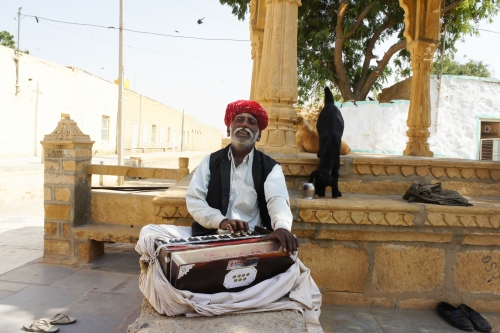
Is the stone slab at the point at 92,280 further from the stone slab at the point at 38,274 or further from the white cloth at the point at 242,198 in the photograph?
the white cloth at the point at 242,198

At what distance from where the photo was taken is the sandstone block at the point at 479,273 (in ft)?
10.6

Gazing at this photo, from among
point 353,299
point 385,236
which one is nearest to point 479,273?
point 385,236

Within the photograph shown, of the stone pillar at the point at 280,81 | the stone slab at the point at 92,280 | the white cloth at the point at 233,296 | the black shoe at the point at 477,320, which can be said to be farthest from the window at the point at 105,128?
the black shoe at the point at 477,320

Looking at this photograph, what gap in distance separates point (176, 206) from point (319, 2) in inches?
445

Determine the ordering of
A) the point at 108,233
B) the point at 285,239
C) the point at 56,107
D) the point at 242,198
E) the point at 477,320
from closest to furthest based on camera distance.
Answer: the point at 285,239
the point at 242,198
the point at 477,320
the point at 108,233
the point at 56,107

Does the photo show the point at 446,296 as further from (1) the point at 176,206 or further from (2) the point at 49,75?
(2) the point at 49,75

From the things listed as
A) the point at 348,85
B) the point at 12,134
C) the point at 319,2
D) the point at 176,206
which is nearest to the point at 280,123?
the point at 176,206

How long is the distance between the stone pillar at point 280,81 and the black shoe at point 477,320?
1932 mm

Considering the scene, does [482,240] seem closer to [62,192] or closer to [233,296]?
[233,296]

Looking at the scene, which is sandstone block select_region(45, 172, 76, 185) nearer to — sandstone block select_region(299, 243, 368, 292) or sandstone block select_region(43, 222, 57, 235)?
sandstone block select_region(43, 222, 57, 235)

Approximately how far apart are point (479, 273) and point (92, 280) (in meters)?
3.93

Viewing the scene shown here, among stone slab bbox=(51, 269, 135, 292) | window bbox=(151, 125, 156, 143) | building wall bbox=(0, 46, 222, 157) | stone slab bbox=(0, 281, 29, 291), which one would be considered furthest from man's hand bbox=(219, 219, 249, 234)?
window bbox=(151, 125, 156, 143)

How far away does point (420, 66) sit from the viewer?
632 centimetres

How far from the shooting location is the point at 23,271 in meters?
4.68
